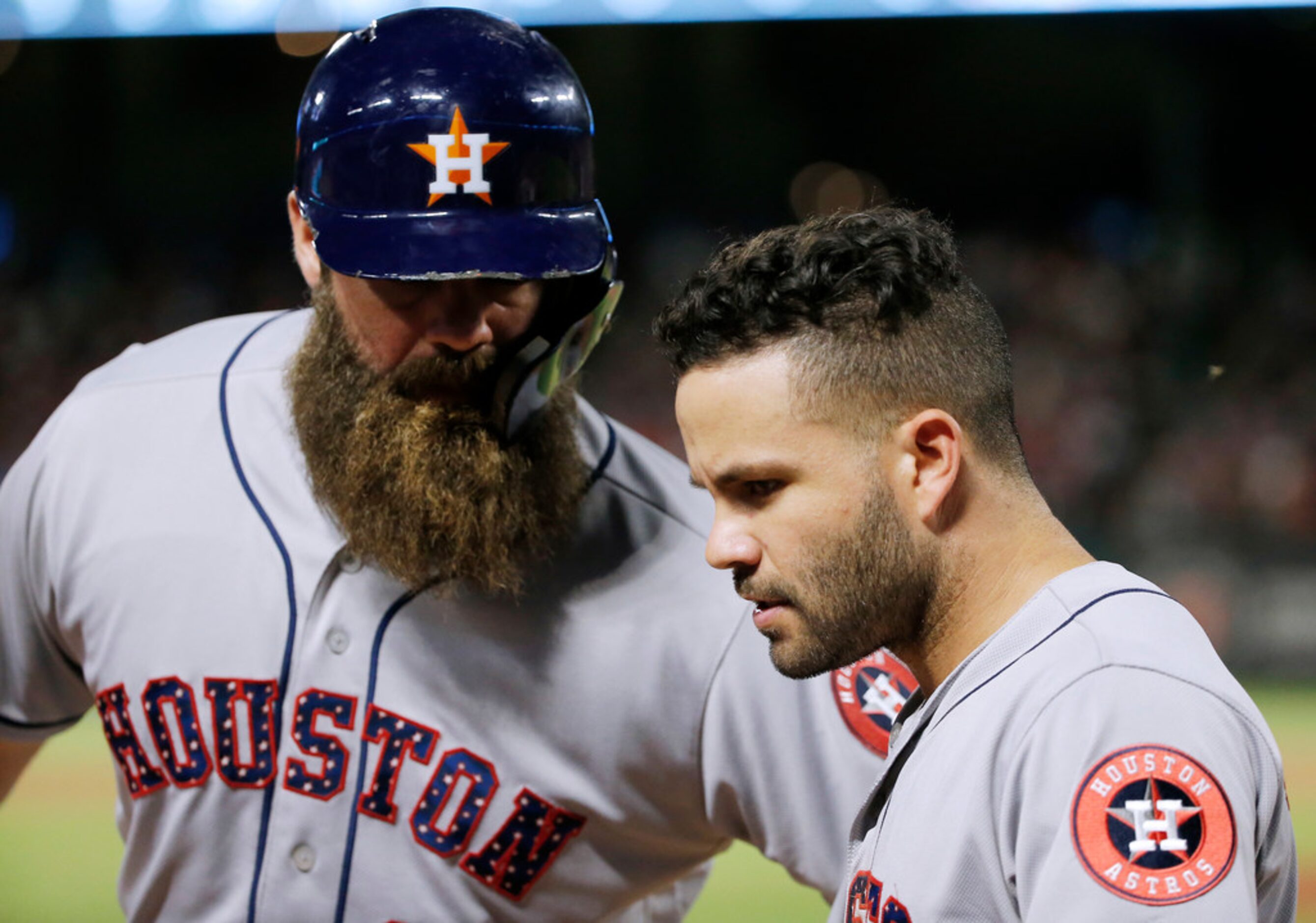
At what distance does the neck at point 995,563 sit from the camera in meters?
1.48

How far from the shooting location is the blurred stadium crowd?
10.2 m

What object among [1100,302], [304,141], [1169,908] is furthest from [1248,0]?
Result: [1169,908]

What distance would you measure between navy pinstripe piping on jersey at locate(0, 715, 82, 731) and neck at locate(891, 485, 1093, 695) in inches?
67.8

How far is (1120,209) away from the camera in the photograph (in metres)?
13.1

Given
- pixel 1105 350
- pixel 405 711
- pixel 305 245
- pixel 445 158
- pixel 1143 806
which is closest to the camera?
pixel 1143 806

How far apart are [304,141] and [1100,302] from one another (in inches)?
432

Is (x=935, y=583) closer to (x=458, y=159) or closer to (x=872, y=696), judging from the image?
(x=872, y=696)

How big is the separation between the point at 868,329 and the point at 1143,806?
2.00 ft

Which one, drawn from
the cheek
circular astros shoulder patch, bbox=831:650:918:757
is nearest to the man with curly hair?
circular astros shoulder patch, bbox=831:650:918:757

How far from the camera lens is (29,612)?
235cm

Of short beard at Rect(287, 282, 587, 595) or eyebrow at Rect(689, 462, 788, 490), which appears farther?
short beard at Rect(287, 282, 587, 595)

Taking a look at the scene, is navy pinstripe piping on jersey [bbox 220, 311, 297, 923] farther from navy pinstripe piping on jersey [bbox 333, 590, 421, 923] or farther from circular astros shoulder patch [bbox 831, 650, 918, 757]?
circular astros shoulder patch [bbox 831, 650, 918, 757]

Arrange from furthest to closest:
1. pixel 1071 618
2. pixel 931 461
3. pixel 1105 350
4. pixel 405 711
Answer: pixel 1105 350 < pixel 405 711 < pixel 931 461 < pixel 1071 618

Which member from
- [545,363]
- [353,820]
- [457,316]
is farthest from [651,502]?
[353,820]
